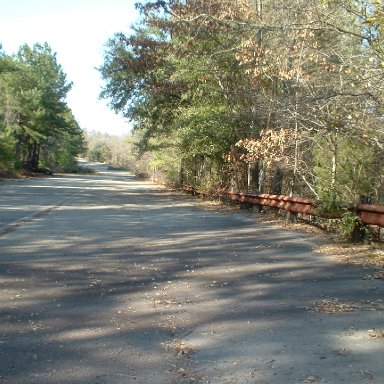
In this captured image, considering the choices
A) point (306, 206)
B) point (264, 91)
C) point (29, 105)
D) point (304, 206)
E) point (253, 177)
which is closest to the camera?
point (306, 206)

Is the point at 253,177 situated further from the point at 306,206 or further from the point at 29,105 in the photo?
the point at 29,105

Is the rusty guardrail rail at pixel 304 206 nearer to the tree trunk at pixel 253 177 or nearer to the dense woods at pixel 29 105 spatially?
the tree trunk at pixel 253 177

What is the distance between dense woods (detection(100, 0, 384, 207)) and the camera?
31.3 ft

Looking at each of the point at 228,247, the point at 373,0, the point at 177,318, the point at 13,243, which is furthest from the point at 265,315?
the point at 13,243

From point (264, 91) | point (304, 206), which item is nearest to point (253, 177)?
point (264, 91)

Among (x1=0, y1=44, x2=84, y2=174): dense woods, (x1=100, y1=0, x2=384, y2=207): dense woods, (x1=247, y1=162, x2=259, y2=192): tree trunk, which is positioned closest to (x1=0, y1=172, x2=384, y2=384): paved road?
(x1=100, y1=0, x2=384, y2=207): dense woods

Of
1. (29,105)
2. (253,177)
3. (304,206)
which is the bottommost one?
(304,206)

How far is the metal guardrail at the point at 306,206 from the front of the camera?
8.55m

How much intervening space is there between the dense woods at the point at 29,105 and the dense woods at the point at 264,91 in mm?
19914

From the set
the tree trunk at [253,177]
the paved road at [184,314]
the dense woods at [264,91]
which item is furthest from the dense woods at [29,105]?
the paved road at [184,314]

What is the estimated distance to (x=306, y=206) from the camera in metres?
11.8

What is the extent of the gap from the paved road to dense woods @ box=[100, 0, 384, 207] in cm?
332

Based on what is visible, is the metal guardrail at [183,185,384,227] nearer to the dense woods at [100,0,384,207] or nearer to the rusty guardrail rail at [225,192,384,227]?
the rusty guardrail rail at [225,192,384,227]

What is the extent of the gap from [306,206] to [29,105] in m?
47.6
